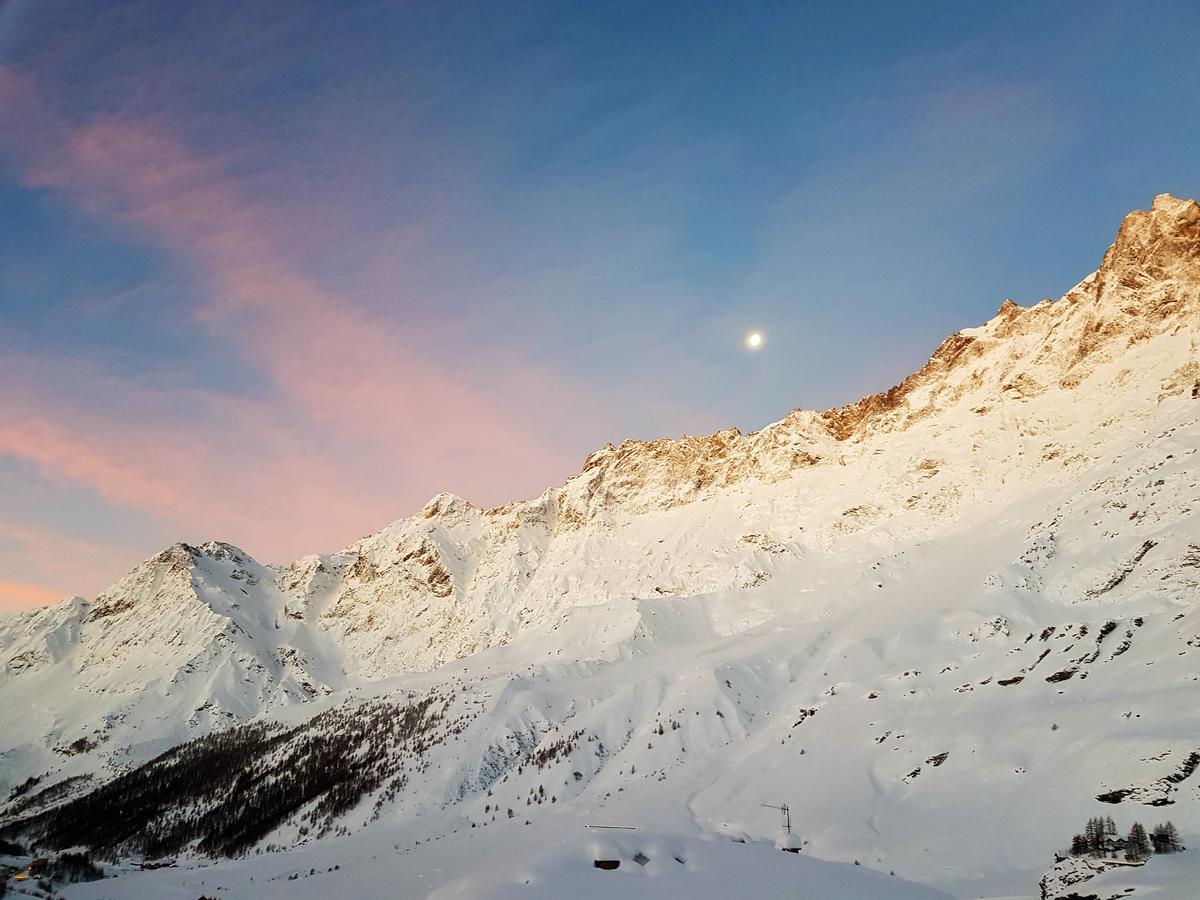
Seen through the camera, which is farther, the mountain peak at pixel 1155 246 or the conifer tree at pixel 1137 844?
the mountain peak at pixel 1155 246

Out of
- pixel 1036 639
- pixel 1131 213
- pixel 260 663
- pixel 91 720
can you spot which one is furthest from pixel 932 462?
pixel 91 720

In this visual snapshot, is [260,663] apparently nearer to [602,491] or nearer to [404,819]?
[602,491]

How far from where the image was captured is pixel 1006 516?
7900cm

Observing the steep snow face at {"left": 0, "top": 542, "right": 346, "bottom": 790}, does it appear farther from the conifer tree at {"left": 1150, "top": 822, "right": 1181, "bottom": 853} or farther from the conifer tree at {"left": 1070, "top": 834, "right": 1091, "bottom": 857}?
the conifer tree at {"left": 1150, "top": 822, "right": 1181, "bottom": 853}

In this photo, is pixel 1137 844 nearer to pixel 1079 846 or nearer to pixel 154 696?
pixel 1079 846

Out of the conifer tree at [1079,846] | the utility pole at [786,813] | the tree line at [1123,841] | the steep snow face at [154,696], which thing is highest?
the steep snow face at [154,696]

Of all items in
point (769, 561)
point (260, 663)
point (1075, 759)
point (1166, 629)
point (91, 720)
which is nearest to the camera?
point (1075, 759)

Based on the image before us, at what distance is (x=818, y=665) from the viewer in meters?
66.8

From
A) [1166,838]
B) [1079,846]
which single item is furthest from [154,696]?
[1166,838]

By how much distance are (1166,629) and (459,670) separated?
104 metres

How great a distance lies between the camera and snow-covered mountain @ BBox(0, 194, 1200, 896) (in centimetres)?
2741

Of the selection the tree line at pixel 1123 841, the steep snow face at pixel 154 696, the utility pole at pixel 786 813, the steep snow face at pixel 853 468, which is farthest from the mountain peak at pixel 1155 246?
the steep snow face at pixel 154 696

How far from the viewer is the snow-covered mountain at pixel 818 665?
2741 cm

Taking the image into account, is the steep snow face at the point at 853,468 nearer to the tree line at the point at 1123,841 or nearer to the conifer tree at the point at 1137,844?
the tree line at the point at 1123,841
